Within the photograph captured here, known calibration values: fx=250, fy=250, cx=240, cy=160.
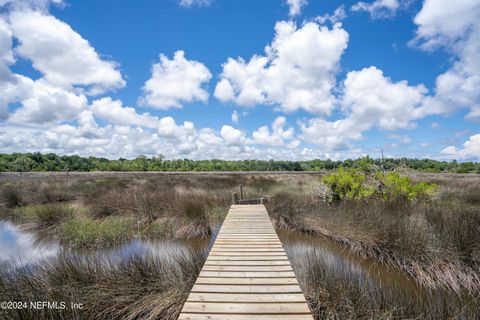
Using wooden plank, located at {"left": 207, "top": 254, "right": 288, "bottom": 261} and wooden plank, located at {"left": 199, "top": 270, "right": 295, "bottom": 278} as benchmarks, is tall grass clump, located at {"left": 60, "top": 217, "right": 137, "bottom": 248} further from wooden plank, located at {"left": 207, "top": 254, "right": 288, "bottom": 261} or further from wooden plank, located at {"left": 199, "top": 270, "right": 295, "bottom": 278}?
wooden plank, located at {"left": 199, "top": 270, "right": 295, "bottom": 278}

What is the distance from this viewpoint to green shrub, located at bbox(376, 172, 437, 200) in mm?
10242

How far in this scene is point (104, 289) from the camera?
4.20 meters

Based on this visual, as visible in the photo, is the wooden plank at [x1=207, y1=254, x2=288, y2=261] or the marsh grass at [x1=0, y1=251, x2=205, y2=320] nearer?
the marsh grass at [x1=0, y1=251, x2=205, y2=320]

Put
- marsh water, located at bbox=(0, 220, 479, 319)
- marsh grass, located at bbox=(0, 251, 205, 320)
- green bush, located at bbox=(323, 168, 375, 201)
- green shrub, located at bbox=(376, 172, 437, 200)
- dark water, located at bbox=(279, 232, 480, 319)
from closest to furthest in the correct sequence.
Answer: dark water, located at bbox=(279, 232, 480, 319), marsh grass, located at bbox=(0, 251, 205, 320), marsh water, located at bbox=(0, 220, 479, 319), green shrub, located at bbox=(376, 172, 437, 200), green bush, located at bbox=(323, 168, 375, 201)

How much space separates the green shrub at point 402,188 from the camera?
10242mm

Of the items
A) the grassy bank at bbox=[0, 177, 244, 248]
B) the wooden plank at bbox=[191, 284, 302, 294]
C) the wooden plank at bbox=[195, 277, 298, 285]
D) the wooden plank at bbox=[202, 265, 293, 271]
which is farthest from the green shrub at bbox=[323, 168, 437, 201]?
the wooden plank at bbox=[191, 284, 302, 294]

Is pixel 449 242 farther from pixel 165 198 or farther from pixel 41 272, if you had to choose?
pixel 165 198

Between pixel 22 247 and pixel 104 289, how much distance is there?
20.2ft

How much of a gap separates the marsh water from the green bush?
3655 mm

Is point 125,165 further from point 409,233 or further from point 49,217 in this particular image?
point 409,233

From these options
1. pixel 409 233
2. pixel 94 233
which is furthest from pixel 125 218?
pixel 409 233

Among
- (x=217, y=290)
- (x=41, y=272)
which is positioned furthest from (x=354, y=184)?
(x=41, y=272)

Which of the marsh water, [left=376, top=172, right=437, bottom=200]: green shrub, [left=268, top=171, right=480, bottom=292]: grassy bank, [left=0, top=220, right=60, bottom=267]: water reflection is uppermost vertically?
[left=376, top=172, right=437, bottom=200]: green shrub

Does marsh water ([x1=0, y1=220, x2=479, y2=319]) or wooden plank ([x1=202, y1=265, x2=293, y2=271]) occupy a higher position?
wooden plank ([x1=202, y1=265, x2=293, y2=271])
